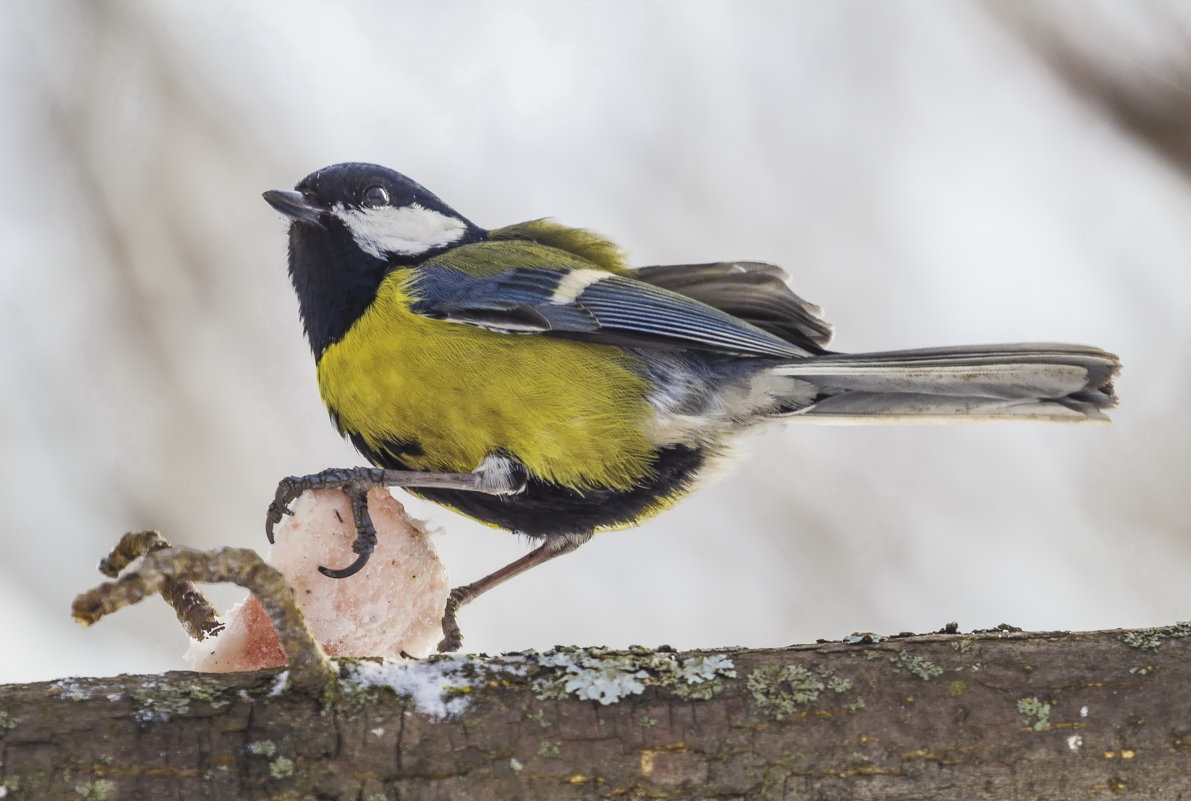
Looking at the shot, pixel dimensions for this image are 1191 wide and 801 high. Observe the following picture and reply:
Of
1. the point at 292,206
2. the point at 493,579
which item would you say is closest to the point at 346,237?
the point at 292,206

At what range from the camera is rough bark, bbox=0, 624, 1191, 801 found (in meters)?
1.24

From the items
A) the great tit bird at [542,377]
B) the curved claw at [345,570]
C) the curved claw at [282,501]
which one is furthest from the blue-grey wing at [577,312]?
the curved claw at [345,570]

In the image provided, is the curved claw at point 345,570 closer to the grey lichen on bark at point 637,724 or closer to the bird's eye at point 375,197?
the grey lichen on bark at point 637,724

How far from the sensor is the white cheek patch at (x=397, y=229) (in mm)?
2180

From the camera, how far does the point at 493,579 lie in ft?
7.06

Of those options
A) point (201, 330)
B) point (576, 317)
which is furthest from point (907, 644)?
point (201, 330)

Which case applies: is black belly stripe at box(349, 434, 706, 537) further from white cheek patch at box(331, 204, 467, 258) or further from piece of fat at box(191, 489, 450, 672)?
white cheek patch at box(331, 204, 467, 258)

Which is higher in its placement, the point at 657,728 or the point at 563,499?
the point at 563,499

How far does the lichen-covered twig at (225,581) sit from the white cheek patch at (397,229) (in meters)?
1.09

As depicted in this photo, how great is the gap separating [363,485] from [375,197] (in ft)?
2.32

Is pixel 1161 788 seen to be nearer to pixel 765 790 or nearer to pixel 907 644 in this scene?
pixel 907 644

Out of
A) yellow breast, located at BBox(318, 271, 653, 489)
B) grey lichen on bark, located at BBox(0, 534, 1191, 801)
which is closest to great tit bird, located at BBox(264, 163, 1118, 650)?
yellow breast, located at BBox(318, 271, 653, 489)

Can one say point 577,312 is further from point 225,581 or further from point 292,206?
point 225,581

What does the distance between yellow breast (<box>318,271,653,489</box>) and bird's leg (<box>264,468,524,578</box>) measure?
0.15 feet
